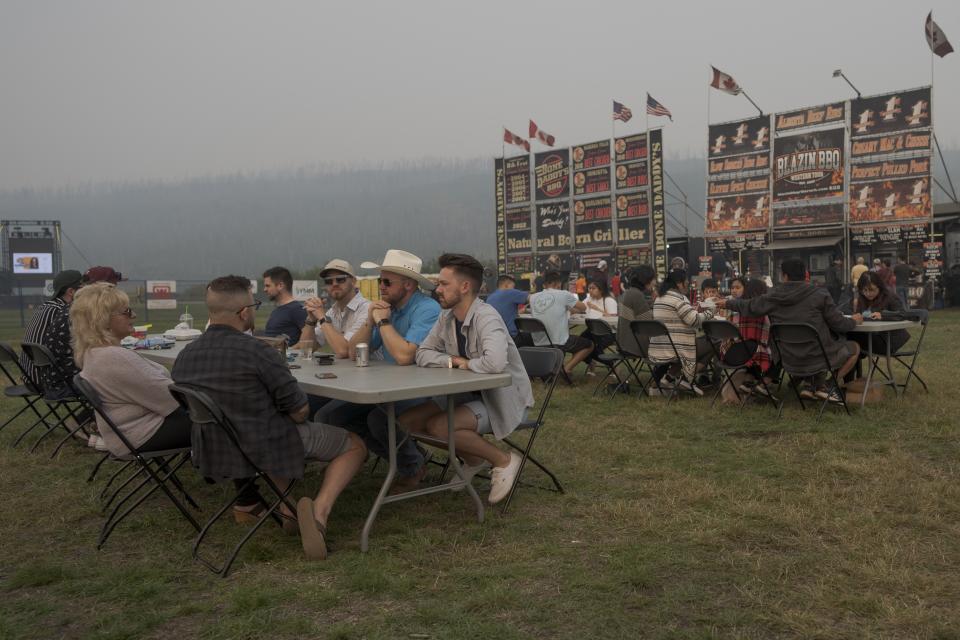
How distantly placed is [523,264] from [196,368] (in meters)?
26.4

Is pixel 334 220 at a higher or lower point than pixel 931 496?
higher

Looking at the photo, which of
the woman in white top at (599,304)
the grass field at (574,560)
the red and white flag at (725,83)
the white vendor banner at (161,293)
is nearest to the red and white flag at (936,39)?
the red and white flag at (725,83)

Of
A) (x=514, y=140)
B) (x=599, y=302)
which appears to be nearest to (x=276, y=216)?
(x=514, y=140)

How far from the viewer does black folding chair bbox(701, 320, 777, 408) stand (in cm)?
640

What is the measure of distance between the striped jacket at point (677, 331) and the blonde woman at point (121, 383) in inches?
178

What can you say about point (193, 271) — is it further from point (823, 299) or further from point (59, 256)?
point (823, 299)

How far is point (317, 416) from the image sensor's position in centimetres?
432

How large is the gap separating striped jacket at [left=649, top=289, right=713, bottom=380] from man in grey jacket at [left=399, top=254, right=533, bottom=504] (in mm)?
3402

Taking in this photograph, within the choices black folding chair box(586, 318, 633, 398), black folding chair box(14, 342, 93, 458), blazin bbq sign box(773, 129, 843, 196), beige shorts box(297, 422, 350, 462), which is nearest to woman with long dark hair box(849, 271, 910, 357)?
black folding chair box(586, 318, 633, 398)

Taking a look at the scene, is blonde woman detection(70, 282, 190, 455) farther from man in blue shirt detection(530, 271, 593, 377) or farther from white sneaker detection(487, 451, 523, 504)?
man in blue shirt detection(530, 271, 593, 377)

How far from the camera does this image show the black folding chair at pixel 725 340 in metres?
6.40

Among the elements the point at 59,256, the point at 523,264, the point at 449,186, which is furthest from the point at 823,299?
the point at 449,186

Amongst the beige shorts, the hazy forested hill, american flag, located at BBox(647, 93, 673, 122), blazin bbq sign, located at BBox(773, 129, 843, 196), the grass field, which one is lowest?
the grass field

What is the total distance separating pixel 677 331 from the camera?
23.1ft
